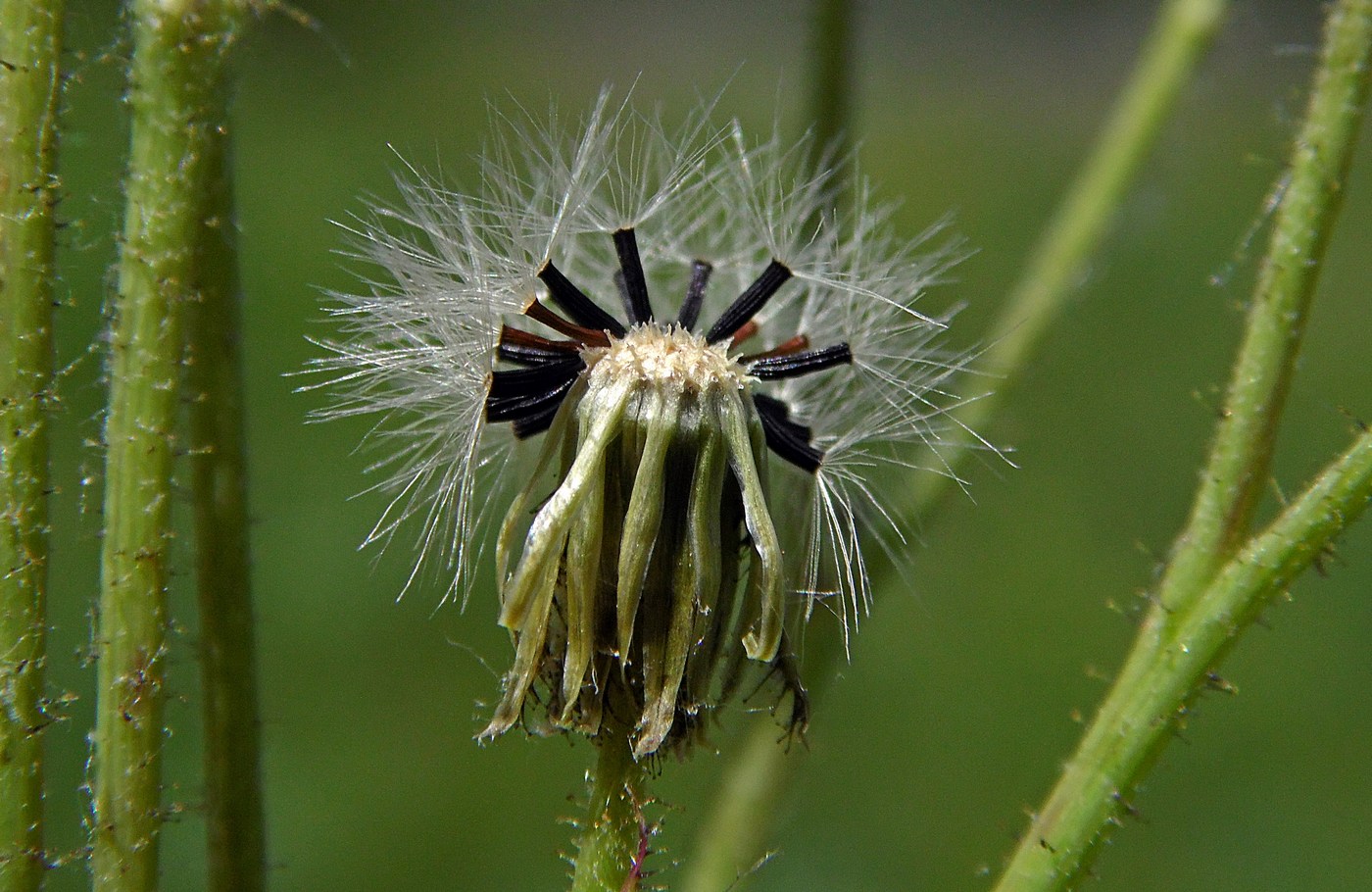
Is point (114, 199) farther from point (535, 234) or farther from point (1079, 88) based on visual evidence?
point (1079, 88)

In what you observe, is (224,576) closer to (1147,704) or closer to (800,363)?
(800,363)

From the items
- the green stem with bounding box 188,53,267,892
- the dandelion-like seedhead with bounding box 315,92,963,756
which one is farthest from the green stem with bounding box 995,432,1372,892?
the green stem with bounding box 188,53,267,892

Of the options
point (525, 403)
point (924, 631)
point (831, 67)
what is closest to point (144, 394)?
point (525, 403)

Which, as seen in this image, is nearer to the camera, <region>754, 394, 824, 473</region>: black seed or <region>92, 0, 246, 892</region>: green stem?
<region>92, 0, 246, 892</region>: green stem

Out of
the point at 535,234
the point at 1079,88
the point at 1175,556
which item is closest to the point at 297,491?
the point at 535,234

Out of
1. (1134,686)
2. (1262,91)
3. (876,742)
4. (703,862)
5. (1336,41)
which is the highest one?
(1262,91)

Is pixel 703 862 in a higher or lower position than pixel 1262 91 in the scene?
lower

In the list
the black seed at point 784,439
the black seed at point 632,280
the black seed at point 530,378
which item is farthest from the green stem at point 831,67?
the black seed at point 530,378

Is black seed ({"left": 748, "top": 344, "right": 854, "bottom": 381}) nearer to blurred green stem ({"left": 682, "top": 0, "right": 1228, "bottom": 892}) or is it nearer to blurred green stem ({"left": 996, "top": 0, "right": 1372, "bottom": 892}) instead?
blurred green stem ({"left": 996, "top": 0, "right": 1372, "bottom": 892})
